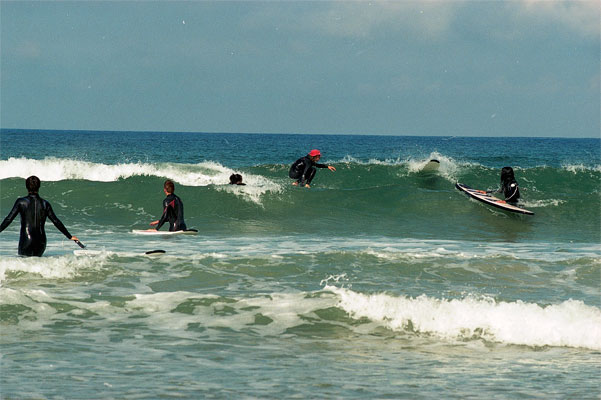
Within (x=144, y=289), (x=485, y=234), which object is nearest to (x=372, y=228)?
(x=485, y=234)

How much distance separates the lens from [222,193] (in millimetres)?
21328

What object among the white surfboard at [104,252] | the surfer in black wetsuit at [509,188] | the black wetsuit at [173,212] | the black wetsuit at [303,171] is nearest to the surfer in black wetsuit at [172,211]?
the black wetsuit at [173,212]

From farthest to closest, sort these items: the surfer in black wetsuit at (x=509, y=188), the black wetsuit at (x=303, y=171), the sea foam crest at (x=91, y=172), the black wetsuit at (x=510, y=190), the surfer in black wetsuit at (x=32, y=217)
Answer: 1. the sea foam crest at (x=91, y=172)
2. the black wetsuit at (x=303, y=171)
3. the black wetsuit at (x=510, y=190)
4. the surfer in black wetsuit at (x=509, y=188)
5. the surfer in black wetsuit at (x=32, y=217)

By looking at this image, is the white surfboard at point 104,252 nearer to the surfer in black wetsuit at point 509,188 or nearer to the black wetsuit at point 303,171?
the black wetsuit at point 303,171

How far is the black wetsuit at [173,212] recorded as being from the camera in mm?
14195

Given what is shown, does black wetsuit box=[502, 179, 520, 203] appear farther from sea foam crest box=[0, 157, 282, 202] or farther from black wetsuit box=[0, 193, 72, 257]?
black wetsuit box=[0, 193, 72, 257]

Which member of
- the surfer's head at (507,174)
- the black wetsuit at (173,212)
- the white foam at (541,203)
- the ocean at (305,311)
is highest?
the surfer's head at (507,174)

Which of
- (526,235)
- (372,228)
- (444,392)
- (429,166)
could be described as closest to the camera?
(444,392)

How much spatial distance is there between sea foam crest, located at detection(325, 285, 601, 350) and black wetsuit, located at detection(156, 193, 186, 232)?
6.14 metres

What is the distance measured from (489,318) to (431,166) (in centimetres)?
2420

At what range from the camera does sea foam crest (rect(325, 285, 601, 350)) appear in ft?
26.2

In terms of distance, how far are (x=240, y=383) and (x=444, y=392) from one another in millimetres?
1757

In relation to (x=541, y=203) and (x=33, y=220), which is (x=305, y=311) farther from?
(x=541, y=203)

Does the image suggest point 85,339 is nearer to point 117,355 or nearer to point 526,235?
point 117,355
